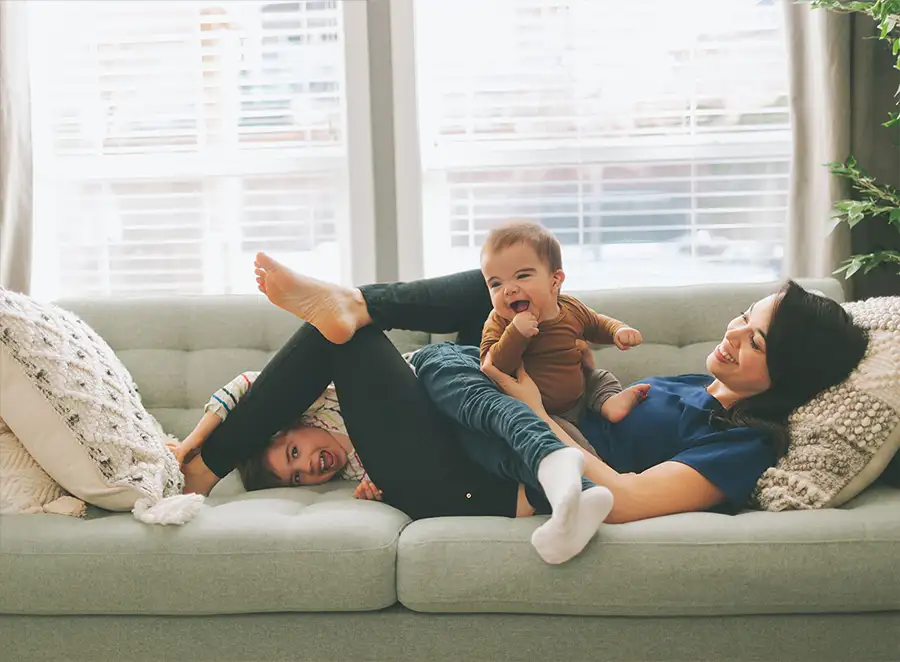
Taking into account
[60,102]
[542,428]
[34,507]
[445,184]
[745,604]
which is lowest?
[745,604]

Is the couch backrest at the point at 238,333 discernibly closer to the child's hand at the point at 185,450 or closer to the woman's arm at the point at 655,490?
the child's hand at the point at 185,450

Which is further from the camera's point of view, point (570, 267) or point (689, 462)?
point (570, 267)

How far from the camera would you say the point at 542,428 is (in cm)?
169

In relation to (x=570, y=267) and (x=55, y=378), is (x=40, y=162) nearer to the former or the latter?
(x=55, y=378)

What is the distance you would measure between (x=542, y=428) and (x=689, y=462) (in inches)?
12.3

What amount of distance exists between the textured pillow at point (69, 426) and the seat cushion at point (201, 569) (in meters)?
0.08

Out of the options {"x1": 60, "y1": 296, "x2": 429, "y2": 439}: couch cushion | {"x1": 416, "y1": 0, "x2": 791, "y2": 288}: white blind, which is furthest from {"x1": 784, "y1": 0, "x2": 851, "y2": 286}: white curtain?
→ {"x1": 60, "y1": 296, "x2": 429, "y2": 439}: couch cushion

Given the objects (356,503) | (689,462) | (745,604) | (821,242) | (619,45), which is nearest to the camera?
(745,604)

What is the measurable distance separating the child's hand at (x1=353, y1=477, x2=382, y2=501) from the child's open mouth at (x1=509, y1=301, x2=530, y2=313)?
1.60ft

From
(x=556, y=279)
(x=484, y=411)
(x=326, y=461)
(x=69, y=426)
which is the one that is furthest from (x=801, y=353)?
(x=69, y=426)

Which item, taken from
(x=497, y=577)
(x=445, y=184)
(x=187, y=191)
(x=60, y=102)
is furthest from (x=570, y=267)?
(x=60, y=102)

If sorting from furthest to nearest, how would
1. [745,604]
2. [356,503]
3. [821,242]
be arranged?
[821,242] → [356,503] → [745,604]

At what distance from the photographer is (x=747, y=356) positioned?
184 centimetres

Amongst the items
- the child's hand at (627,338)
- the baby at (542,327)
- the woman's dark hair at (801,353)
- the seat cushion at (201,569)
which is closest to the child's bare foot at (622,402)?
the baby at (542,327)
